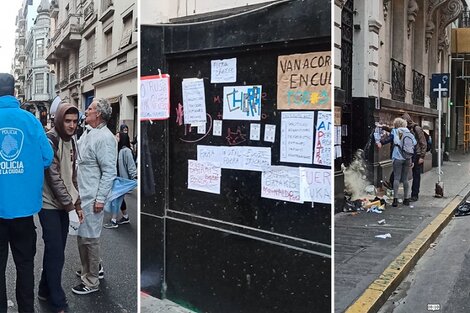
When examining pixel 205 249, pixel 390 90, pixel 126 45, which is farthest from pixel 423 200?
pixel 126 45

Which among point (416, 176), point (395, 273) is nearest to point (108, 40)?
point (395, 273)

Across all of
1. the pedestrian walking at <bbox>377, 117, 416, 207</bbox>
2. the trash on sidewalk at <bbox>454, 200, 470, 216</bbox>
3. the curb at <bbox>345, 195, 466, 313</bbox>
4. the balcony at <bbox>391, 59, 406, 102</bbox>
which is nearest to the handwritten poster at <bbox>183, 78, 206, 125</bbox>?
the curb at <bbox>345, 195, 466, 313</bbox>

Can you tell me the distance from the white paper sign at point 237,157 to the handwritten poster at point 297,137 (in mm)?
155

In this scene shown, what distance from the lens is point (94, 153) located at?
2477mm

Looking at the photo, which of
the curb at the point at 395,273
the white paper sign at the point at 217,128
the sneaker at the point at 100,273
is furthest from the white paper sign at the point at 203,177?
the curb at the point at 395,273

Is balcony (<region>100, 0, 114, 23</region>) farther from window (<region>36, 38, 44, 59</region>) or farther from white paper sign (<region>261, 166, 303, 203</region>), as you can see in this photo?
white paper sign (<region>261, 166, 303, 203</region>)

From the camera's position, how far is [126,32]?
8.11 feet

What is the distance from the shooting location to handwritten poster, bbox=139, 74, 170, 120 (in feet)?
10.1

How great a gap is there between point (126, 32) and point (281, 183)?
1127 millimetres

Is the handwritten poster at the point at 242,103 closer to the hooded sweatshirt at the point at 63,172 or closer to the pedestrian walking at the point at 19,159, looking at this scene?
the hooded sweatshirt at the point at 63,172

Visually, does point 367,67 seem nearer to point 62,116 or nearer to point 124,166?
point 124,166

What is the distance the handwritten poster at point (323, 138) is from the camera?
255cm

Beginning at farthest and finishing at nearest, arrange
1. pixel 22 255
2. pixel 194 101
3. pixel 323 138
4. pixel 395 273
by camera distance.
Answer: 1. pixel 395 273
2. pixel 194 101
3. pixel 22 255
4. pixel 323 138

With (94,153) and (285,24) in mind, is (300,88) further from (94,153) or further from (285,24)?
(94,153)
